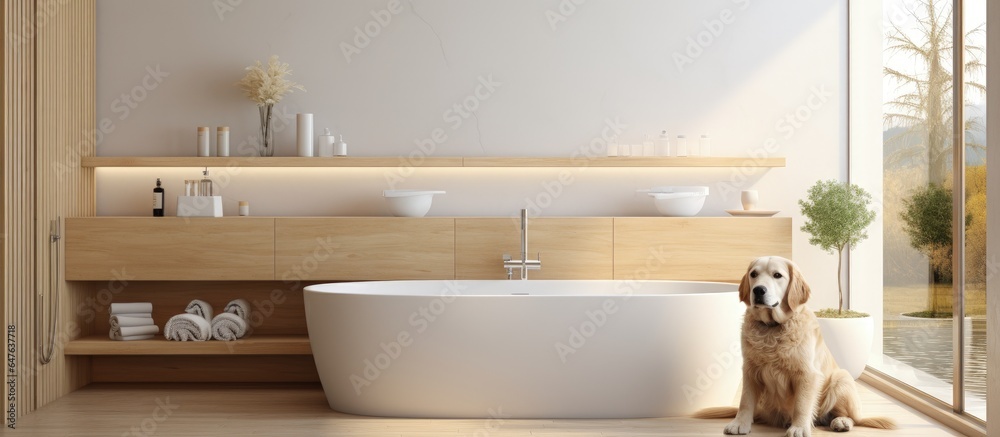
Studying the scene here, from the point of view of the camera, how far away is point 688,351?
3748mm

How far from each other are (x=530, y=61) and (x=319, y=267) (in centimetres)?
162

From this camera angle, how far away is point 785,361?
3387 millimetres

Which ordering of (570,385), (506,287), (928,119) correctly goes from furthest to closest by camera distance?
(506,287) → (928,119) → (570,385)

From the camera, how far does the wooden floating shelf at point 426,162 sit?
4719 millimetres

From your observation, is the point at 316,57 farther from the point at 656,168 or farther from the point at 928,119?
the point at 928,119

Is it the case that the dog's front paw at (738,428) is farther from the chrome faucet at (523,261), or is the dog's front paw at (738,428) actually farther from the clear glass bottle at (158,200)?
the clear glass bottle at (158,200)

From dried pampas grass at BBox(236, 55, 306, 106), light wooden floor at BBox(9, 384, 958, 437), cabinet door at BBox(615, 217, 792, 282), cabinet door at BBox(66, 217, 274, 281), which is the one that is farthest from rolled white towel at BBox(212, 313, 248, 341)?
cabinet door at BBox(615, 217, 792, 282)

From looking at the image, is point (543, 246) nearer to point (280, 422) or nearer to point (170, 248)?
point (280, 422)

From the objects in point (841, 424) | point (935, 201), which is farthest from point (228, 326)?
point (935, 201)

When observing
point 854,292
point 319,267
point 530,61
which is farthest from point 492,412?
point 854,292

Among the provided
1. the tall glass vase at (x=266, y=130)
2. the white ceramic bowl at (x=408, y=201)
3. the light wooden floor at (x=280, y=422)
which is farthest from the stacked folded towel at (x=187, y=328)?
the white ceramic bowl at (x=408, y=201)

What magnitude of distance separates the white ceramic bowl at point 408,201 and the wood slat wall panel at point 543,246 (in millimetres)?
217

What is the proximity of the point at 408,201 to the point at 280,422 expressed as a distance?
1.40 meters

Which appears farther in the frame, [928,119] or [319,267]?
[319,267]
